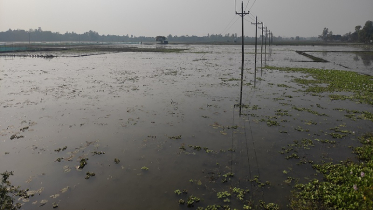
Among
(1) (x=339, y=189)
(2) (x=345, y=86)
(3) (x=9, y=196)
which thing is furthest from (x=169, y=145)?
(2) (x=345, y=86)

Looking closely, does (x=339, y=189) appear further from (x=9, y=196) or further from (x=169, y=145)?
(x=9, y=196)

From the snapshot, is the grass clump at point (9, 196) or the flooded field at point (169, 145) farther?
the flooded field at point (169, 145)

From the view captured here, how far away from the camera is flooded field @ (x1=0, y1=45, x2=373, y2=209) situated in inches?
311

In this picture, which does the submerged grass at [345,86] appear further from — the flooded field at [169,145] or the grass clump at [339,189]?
the grass clump at [339,189]

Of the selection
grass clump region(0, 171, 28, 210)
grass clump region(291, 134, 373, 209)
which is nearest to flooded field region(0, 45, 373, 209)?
grass clump region(0, 171, 28, 210)

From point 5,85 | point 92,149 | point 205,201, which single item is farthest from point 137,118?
point 5,85

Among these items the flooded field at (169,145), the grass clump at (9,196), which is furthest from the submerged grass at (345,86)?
the grass clump at (9,196)

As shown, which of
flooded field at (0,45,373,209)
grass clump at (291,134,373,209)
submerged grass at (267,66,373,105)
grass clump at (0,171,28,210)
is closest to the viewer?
grass clump at (0,171,28,210)

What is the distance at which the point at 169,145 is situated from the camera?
11.4 m

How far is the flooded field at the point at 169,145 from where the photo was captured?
7.89 metres

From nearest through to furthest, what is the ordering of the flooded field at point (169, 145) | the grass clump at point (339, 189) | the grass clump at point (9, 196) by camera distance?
the grass clump at point (9, 196) < the grass clump at point (339, 189) < the flooded field at point (169, 145)

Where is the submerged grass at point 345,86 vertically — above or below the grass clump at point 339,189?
above

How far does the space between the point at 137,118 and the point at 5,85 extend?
18981 millimetres

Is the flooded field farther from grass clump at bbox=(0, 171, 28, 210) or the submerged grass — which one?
the submerged grass
